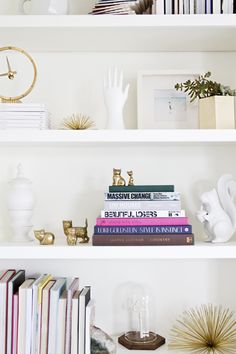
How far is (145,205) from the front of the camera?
1.43m

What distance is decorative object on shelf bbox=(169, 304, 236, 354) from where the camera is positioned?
4.83 ft

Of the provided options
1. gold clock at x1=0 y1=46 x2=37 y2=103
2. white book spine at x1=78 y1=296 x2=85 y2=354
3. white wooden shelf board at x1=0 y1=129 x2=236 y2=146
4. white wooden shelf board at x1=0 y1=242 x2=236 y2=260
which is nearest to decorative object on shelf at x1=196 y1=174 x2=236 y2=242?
white wooden shelf board at x1=0 y1=242 x2=236 y2=260

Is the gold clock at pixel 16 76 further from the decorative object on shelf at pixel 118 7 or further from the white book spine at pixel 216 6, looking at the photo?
the white book spine at pixel 216 6

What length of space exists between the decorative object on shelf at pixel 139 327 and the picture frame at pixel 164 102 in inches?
23.2

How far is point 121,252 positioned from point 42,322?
0.32m

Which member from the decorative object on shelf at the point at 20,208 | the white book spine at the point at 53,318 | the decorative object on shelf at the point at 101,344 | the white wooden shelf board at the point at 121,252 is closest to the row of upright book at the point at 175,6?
the decorative object on shelf at the point at 20,208

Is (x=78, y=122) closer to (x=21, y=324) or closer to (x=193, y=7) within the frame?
(x=193, y=7)

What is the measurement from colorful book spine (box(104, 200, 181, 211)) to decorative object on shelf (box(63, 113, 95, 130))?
28cm

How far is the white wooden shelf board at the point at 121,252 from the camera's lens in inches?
53.6

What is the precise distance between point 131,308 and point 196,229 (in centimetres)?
36

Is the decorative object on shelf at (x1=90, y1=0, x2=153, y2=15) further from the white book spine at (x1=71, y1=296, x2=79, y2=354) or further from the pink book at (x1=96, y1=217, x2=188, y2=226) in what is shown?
the white book spine at (x1=71, y1=296, x2=79, y2=354)

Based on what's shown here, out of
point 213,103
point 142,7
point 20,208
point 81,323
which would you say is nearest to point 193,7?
point 142,7

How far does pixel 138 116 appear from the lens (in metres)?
1.59

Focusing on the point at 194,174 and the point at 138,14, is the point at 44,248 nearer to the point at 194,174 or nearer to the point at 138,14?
the point at 194,174
